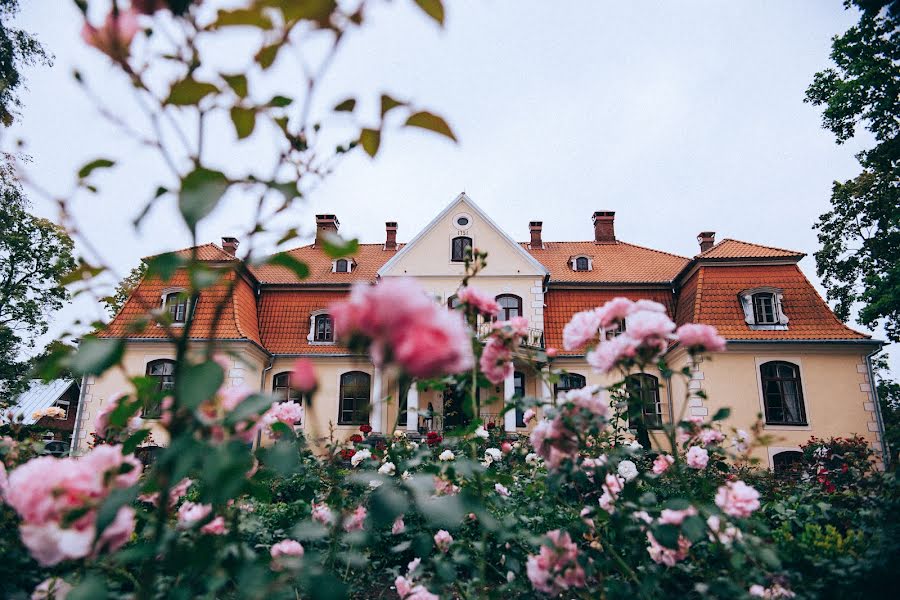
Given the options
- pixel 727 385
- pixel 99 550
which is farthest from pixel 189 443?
pixel 727 385

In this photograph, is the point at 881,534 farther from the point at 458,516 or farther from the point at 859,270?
the point at 859,270

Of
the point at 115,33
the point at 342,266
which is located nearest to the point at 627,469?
the point at 115,33

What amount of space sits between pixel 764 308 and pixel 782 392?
84.1 inches

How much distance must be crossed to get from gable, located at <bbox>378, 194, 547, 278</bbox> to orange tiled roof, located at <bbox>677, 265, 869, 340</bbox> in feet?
14.0

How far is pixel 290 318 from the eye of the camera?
15.1m

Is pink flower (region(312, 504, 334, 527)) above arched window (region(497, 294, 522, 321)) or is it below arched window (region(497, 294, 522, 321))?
below

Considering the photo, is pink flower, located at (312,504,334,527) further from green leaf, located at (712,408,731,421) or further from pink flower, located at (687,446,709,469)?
pink flower, located at (687,446,709,469)

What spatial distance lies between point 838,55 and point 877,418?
9.37 meters

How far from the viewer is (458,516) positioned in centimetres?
110

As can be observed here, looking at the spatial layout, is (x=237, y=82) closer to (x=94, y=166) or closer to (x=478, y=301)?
(x=94, y=166)

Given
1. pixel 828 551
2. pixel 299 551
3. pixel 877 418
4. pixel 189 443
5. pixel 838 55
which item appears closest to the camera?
pixel 189 443

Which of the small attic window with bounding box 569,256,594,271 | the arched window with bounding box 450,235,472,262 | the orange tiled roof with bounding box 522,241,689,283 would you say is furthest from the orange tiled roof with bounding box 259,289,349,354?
the small attic window with bounding box 569,256,594,271

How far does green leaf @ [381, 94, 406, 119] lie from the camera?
1.03 m

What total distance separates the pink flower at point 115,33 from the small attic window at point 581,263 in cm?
1599
